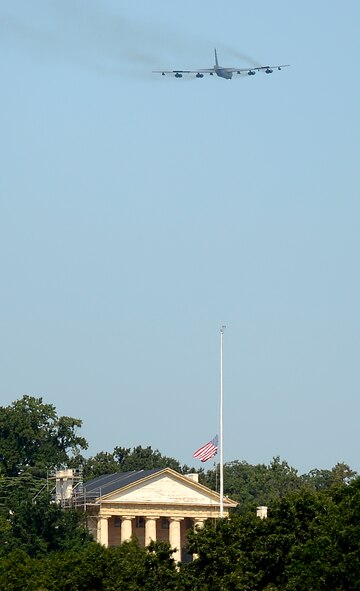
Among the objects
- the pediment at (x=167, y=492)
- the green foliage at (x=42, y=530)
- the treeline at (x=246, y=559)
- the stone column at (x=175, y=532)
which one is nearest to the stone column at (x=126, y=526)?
the pediment at (x=167, y=492)

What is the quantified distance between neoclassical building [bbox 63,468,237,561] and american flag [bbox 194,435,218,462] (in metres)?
33.6

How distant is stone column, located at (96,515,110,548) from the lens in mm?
146637

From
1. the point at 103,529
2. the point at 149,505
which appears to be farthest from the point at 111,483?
the point at 103,529

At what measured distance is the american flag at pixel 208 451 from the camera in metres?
Answer: 114

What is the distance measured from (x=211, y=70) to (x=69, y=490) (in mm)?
51351

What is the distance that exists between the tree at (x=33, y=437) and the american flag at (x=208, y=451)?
7367 cm

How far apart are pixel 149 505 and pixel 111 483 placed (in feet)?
23.4

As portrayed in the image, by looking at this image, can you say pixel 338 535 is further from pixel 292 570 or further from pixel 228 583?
pixel 228 583

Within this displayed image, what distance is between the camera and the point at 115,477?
16012cm

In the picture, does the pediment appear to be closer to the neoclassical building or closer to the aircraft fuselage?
the neoclassical building

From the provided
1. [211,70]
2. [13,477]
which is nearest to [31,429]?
[13,477]

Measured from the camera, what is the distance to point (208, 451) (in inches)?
4488

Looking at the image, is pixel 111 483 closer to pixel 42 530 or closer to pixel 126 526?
pixel 126 526

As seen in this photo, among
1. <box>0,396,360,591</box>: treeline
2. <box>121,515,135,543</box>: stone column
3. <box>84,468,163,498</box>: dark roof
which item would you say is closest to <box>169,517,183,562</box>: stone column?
<box>121,515,135,543</box>: stone column
